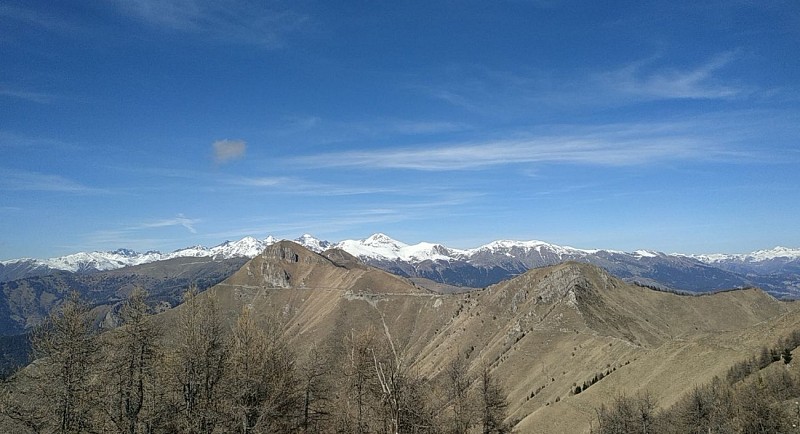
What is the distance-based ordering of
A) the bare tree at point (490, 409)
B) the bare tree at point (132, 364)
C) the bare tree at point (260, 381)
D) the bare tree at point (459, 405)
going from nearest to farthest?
the bare tree at point (132, 364)
the bare tree at point (260, 381)
the bare tree at point (459, 405)
the bare tree at point (490, 409)

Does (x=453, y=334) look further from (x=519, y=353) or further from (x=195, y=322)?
(x=195, y=322)

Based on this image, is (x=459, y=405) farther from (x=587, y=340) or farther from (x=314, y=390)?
(x=587, y=340)

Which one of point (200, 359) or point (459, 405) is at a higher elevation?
point (200, 359)

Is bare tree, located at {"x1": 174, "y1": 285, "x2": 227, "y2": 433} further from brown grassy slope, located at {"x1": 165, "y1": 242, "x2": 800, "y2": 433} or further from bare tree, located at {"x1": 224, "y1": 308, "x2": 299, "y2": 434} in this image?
brown grassy slope, located at {"x1": 165, "y1": 242, "x2": 800, "y2": 433}

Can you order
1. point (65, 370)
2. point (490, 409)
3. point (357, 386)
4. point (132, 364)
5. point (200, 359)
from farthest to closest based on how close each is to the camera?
1. point (490, 409)
2. point (357, 386)
3. point (200, 359)
4. point (132, 364)
5. point (65, 370)

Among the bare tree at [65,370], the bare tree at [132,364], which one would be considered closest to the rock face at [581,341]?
the bare tree at [132,364]

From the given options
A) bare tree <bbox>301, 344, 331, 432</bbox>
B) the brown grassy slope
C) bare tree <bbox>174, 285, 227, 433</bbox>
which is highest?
bare tree <bbox>174, 285, 227, 433</bbox>

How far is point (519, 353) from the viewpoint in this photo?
13588 cm

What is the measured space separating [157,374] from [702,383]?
73.0 meters

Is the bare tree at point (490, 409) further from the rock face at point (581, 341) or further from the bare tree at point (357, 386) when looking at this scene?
the bare tree at point (357, 386)

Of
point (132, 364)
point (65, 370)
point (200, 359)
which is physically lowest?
point (200, 359)

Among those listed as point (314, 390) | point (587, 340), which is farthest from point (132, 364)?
point (587, 340)

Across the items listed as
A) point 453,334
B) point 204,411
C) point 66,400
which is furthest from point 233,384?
point 453,334

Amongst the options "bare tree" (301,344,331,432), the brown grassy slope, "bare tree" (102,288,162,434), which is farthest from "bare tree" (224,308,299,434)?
"bare tree" (102,288,162,434)
